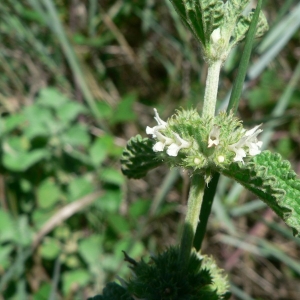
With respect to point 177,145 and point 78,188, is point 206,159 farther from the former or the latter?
point 78,188

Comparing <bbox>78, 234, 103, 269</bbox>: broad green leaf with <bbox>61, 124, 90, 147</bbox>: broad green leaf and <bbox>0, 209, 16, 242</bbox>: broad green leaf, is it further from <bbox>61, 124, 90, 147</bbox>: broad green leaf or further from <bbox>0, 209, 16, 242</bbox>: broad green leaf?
<bbox>61, 124, 90, 147</bbox>: broad green leaf

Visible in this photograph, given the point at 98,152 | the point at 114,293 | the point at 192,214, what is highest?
the point at 98,152

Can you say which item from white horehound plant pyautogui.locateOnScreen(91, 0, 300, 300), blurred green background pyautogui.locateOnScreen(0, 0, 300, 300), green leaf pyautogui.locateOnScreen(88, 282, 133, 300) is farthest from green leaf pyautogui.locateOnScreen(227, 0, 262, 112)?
blurred green background pyautogui.locateOnScreen(0, 0, 300, 300)

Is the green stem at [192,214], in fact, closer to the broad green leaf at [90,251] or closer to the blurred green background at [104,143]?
the blurred green background at [104,143]

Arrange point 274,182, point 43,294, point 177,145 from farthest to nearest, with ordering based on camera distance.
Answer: point 43,294
point 177,145
point 274,182

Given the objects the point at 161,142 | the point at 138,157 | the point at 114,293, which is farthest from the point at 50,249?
the point at 161,142

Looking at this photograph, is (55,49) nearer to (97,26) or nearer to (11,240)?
(97,26)

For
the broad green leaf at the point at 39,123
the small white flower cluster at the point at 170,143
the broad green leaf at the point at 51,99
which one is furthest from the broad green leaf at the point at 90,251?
the small white flower cluster at the point at 170,143
